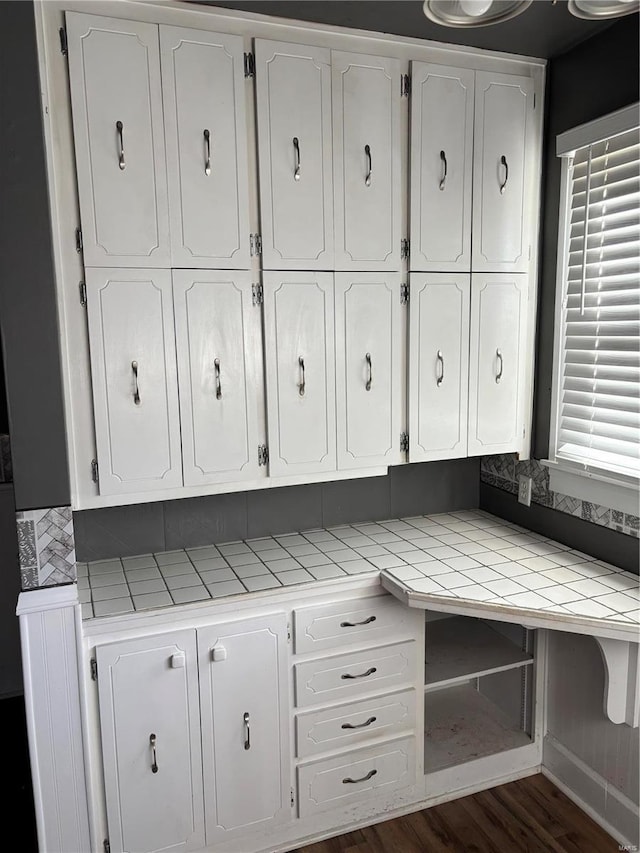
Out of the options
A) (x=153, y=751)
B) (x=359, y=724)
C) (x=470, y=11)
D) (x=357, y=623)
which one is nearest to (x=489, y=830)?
(x=359, y=724)

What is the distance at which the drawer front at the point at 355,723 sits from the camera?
2021 mm

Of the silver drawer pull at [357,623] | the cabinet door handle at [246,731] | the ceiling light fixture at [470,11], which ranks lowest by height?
the cabinet door handle at [246,731]

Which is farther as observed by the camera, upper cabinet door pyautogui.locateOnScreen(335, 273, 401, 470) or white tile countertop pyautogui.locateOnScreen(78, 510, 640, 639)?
upper cabinet door pyautogui.locateOnScreen(335, 273, 401, 470)

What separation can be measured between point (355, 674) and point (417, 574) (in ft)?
1.22

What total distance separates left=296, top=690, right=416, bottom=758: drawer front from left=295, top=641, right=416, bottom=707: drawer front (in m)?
0.04

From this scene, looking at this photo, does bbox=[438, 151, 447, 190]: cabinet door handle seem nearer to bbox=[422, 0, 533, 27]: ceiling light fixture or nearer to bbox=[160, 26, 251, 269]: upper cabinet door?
bbox=[160, 26, 251, 269]: upper cabinet door

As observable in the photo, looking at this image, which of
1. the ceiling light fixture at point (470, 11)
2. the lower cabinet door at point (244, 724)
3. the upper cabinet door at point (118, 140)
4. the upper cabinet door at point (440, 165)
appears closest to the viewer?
the ceiling light fixture at point (470, 11)

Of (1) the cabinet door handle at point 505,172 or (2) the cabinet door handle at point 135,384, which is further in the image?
(1) the cabinet door handle at point 505,172

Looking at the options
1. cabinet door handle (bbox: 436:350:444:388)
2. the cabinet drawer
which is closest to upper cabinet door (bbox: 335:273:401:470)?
cabinet door handle (bbox: 436:350:444:388)

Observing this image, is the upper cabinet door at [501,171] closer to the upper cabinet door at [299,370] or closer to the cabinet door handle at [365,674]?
the upper cabinet door at [299,370]

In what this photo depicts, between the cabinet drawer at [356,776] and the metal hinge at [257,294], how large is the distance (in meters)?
1.47

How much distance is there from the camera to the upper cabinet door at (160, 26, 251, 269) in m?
1.86

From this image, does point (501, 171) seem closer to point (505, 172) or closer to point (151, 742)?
Answer: point (505, 172)

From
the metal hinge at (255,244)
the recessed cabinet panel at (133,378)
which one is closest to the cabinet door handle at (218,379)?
the recessed cabinet panel at (133,378)
